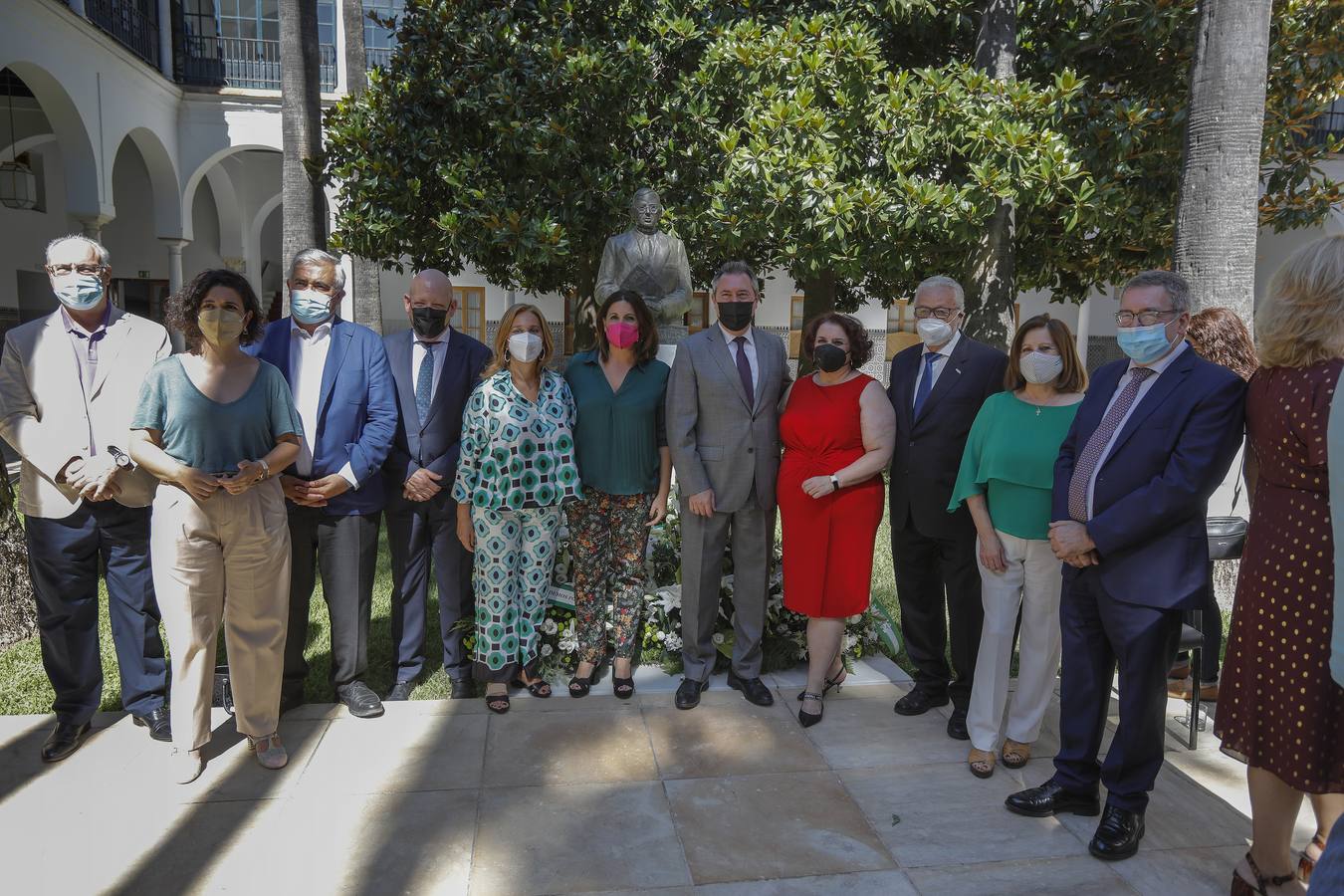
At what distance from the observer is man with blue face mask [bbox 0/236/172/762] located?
370 cm

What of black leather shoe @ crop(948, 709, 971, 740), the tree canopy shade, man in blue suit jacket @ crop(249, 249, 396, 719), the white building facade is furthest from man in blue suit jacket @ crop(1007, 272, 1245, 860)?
the white building facade

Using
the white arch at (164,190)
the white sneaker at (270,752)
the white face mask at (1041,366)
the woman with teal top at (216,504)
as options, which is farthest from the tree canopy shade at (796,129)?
the white arch at (164,190)

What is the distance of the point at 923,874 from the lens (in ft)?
10.1

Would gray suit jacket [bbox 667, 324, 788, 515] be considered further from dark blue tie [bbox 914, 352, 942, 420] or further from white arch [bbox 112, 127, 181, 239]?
white arch [bbox 112, 127, 181, 239]

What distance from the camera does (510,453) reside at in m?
4.06

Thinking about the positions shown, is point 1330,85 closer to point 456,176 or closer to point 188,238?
point 456,176

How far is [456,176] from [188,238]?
919 centimetres

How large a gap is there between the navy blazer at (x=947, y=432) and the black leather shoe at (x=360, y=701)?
267 cm

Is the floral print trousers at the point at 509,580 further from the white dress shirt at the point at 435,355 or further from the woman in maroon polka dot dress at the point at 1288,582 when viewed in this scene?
the woman in maroon polka dot dress at the point at 1288,582

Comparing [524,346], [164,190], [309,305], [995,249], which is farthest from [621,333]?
[164,190]

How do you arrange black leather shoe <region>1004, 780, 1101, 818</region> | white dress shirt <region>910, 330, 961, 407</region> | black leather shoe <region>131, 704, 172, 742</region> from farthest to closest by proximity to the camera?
white dress shirt <region>910, 330, 961, 407</region>, black leather shoe <region>131, 704, 172, 742</region>, black leather shoe <region>1004, 780, 1101, 818</region>

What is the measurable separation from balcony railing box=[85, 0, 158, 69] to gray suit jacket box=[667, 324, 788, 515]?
468 inches

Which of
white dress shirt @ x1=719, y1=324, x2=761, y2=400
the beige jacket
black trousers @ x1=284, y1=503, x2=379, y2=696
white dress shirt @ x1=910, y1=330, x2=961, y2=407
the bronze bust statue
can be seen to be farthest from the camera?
the bronze bust statue

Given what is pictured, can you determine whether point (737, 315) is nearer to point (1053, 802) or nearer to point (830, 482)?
point (830, 482)
